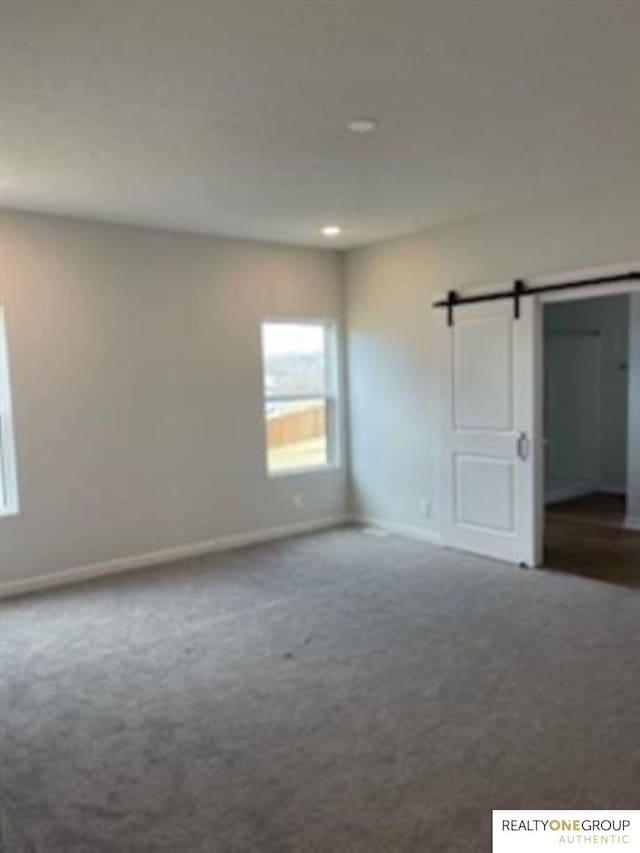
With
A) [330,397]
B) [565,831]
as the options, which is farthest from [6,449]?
[565,831]

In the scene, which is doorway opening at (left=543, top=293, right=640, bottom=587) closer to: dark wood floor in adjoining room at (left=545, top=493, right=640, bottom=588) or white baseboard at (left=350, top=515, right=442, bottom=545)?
dark wood floor in adjoining room at (left=545, top=493, right=640, bottom=588)

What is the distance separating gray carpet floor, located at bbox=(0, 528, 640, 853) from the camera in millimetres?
2389

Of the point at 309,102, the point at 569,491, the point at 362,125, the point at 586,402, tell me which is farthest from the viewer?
the point at 586,402

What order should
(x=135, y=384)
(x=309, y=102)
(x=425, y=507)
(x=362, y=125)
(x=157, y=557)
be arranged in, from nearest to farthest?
(x=309, y=102), (x=362, y=125), (x=135, y=384), (x=157, y=557), (x=425, y=507)

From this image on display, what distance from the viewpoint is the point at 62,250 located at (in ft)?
16.9

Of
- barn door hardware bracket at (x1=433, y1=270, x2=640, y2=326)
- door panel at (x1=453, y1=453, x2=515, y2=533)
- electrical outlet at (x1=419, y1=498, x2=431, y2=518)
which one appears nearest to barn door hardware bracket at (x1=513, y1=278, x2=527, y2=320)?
barn door hardware bracket at (x1=433, y1=270, x2=640, y2=326)

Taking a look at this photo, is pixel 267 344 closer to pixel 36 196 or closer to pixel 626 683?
pixel 36 196

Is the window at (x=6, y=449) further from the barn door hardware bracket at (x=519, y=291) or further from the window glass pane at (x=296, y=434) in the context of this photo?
the barn door hardware bracket at (x=519, y=291)

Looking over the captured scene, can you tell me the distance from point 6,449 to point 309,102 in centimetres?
332

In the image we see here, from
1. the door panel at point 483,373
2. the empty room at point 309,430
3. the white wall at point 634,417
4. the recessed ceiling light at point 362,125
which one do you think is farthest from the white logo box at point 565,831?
the white wall at point 634,417

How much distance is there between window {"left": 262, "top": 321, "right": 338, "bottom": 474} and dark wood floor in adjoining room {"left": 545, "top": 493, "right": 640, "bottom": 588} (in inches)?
90.5

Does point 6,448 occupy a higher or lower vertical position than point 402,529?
higher

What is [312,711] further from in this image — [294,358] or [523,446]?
[294,358]

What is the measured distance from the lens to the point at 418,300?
6.07m
